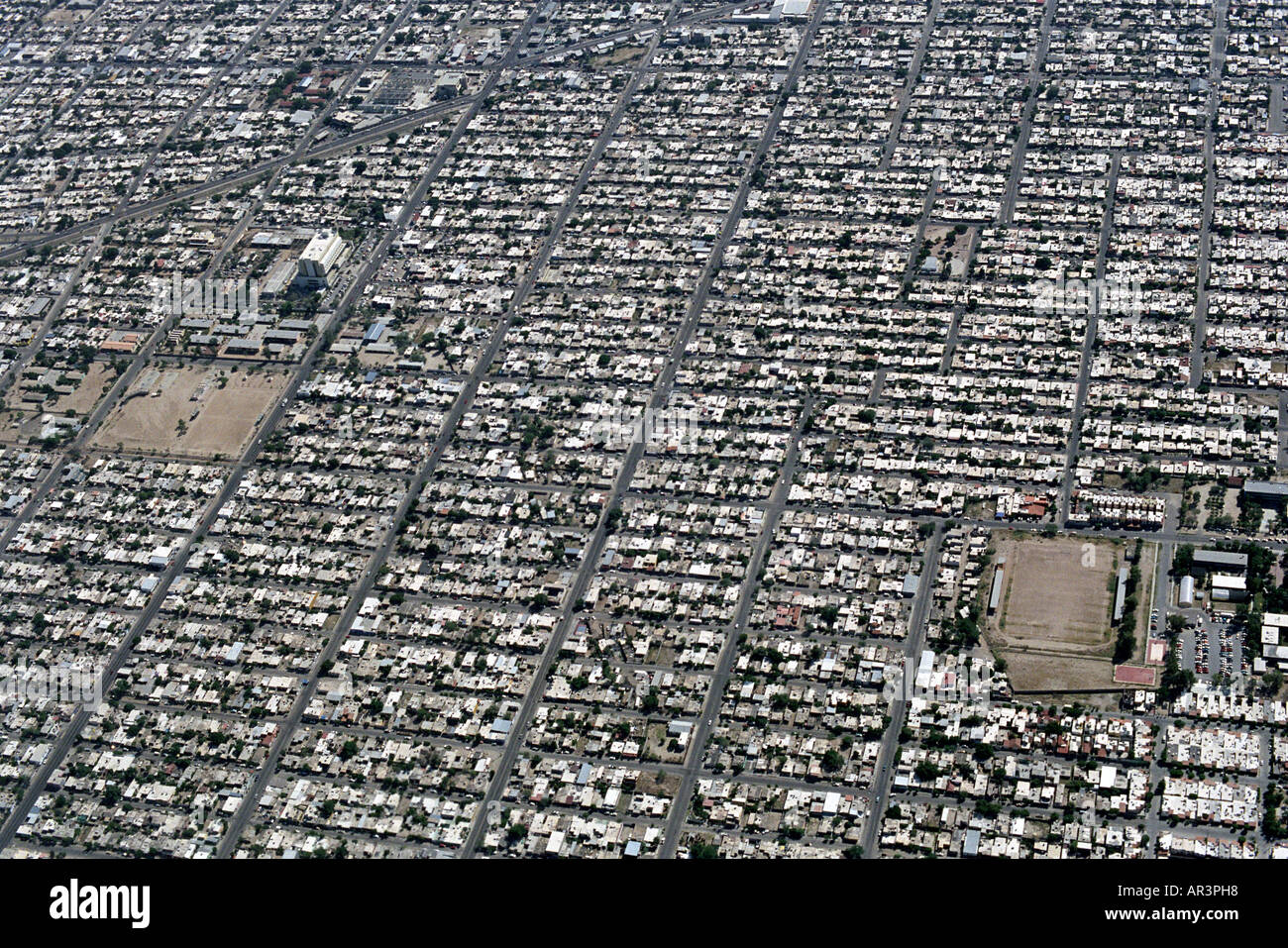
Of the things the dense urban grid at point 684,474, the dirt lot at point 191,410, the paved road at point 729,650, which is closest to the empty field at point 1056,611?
the dense urban grid at point 684,474

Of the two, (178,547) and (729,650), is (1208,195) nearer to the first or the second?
(729,650)

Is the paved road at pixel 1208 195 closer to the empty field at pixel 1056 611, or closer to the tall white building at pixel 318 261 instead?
the empty field at pixel 1056 611

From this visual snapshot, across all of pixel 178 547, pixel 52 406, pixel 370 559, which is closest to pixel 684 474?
pixel 370 559

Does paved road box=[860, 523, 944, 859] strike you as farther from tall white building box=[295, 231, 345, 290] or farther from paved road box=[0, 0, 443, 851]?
tall white building box=[295, 231, 345, 290]

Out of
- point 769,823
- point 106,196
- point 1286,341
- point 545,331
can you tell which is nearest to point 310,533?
point 545,331

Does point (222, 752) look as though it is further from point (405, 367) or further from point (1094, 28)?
point (1094, 28)

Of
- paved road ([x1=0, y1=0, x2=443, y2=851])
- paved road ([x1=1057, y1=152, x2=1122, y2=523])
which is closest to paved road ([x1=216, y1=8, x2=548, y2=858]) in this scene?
paved road ([x1=0, y1=0, x2=443, y2=851])
